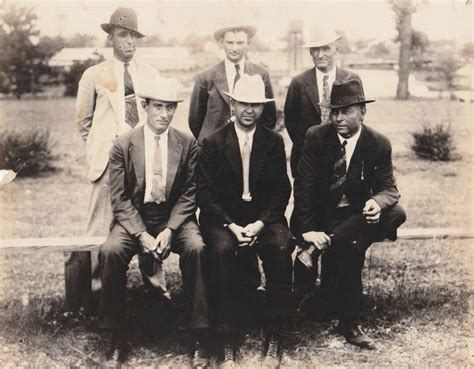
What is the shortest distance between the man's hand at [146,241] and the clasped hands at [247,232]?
0.51 metres

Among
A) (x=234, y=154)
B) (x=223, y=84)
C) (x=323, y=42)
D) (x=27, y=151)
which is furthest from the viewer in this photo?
(x=27, y=151)

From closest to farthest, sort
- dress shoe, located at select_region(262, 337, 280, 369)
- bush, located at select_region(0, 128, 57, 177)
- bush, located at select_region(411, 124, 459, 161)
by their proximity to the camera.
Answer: dress shoe, located at select_region(262, 337, 280, 369)
bush, located at select_region(0, 128, 57, 177)
bush, located at select_region(411, 124, 459, 161)

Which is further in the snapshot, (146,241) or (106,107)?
(106,107)

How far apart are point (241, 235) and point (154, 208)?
1.99 feet

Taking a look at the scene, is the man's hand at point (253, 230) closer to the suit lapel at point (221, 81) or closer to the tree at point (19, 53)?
the suit lapel at point (221, 81)

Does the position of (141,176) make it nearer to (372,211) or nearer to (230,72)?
(230,72)

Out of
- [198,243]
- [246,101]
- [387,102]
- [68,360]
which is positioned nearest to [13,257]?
[68,360]

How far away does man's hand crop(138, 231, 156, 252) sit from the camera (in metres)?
3.85

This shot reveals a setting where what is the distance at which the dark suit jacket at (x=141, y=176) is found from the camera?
3.99 metres

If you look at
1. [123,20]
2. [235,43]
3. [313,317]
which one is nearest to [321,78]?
[235,43]

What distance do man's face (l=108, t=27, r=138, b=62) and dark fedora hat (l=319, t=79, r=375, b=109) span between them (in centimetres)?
152

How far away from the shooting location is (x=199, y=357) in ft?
12.5

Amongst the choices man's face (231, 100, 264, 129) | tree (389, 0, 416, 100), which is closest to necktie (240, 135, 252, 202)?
man's face (231, 100, 264, 129)

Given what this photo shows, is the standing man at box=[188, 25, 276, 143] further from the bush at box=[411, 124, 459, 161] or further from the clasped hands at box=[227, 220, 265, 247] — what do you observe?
the bush at box=[411, 124, 459, 161]
